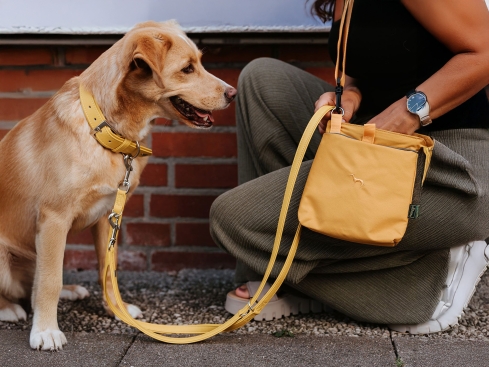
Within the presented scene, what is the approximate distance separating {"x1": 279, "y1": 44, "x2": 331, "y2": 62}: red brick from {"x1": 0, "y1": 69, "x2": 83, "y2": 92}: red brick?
930mm

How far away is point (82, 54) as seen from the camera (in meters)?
2.76

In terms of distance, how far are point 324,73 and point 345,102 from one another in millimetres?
628

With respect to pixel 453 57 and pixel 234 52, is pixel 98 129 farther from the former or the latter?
pixel 453 57

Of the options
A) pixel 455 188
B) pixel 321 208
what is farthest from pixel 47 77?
pixel 455 188

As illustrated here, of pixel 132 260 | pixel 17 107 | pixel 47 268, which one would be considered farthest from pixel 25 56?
pixel 47 268

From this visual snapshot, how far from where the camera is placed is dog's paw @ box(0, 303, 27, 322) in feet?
7.50

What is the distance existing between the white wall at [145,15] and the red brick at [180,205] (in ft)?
2.50

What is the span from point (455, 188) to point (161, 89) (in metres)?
1.02

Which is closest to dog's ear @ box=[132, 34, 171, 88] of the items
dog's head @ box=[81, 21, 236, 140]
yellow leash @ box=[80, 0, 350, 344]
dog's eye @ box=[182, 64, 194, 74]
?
dog's head @ box=[81, 21, 236, 140]

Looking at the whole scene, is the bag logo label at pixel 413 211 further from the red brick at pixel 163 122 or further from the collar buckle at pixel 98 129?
the red brick at pixel 163 122

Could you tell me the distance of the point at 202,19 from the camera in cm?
270

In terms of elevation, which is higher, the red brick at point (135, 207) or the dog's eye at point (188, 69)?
the dog's eye at point (188, 69)

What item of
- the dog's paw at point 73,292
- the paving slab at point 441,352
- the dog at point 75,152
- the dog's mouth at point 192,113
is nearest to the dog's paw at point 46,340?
the dog at point 75,152

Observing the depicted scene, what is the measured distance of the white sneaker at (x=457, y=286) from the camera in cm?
214
